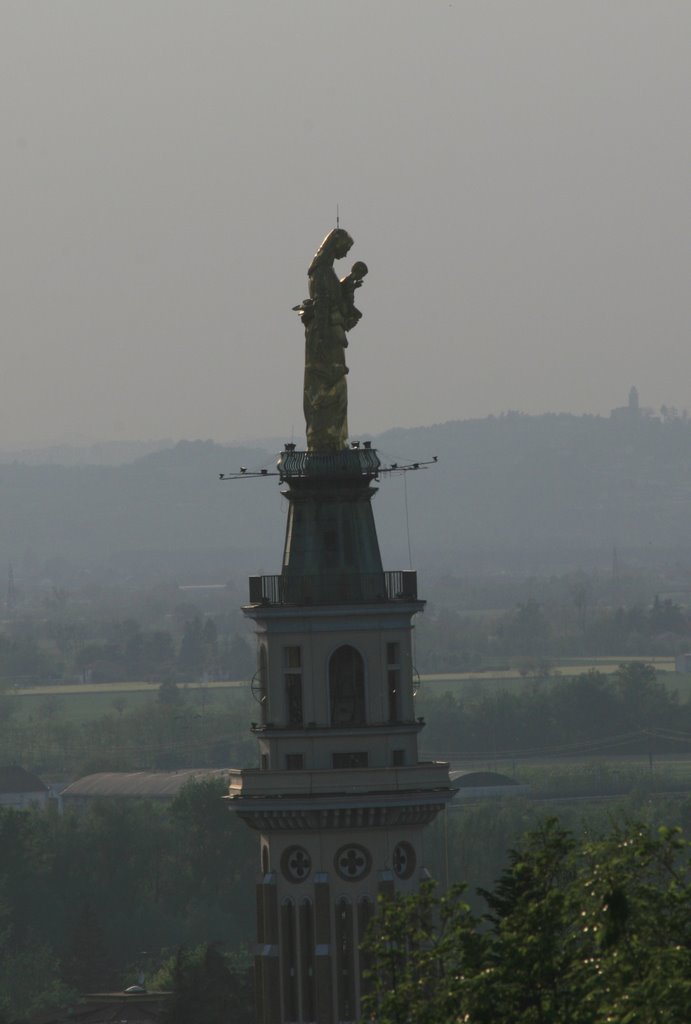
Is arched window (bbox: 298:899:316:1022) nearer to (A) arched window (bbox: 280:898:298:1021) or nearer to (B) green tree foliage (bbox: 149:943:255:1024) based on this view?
(A) arched window (bbox: 280:898:298:1021)

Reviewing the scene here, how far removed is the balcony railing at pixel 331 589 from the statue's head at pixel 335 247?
12.8ft

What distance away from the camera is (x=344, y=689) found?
45.4 metres

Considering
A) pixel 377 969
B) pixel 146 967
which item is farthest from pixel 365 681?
pixel 146 967

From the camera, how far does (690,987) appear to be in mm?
33281

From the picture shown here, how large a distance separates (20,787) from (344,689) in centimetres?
14814

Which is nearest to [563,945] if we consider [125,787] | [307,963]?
[307,963]

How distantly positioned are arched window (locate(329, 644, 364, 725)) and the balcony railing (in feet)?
1.95

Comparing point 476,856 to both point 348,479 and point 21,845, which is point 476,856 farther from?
point 348,479

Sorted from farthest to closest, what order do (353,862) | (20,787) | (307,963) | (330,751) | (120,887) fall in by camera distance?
(20,787)
(120,887)
(330,751)
(353,862)
(307,963)

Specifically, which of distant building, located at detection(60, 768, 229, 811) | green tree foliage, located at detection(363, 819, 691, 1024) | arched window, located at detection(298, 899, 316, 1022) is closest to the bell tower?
arched window, located at detection(298, 899, 316, 1022)

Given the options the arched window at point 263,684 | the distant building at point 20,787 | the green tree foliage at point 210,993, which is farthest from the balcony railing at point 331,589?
the distant building at point 20,787

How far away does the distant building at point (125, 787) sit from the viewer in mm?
171875

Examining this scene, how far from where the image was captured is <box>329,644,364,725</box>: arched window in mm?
45219

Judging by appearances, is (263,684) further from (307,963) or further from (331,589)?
(307,963)
